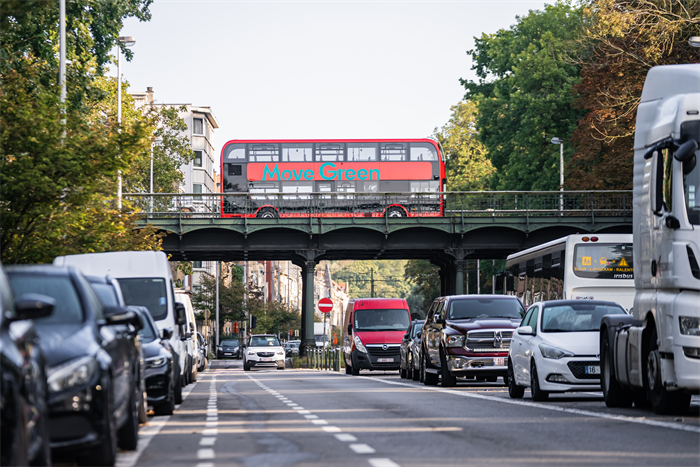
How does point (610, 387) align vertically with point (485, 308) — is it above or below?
below

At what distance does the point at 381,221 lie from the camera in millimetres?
50625

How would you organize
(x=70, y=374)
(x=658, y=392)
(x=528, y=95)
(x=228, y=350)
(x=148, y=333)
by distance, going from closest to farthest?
1. (x=70, y=374)
2. (x=658, y=392)
3. (x=148, y=333)
4. (x=528, y=95)
5. (x=228, y=350)

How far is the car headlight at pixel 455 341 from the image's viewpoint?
2542 cm

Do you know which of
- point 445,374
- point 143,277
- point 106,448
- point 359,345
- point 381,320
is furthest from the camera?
point 381,320

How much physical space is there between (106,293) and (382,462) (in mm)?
4453

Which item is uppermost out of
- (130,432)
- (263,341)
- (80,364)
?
(80,364)

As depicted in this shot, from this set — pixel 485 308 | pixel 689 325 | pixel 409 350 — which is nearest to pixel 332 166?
pixel 409 350

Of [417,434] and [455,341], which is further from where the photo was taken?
[455,341]

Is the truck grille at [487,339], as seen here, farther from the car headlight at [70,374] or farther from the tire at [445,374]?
the car headlight at [70,374]

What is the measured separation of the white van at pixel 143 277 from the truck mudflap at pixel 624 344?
7.60 metres

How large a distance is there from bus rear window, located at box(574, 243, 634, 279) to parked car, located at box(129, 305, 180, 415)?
1285 centimetres

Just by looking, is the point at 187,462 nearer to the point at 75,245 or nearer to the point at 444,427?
the point at 444,427

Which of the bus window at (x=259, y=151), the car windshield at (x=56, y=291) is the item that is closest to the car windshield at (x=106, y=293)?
the car windshield at (x=56, y=291)

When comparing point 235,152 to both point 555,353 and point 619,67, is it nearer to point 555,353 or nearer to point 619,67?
point 619,67
